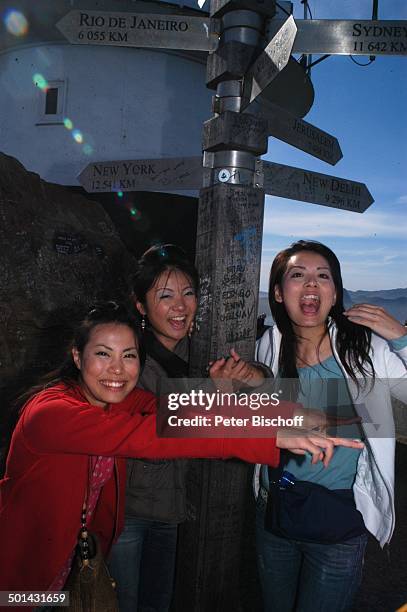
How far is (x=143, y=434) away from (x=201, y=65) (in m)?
10.8

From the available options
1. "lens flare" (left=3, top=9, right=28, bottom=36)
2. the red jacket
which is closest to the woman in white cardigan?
the red jacket

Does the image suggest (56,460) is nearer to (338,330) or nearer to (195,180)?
(338,330)

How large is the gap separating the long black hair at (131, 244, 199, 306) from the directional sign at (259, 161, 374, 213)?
697 mm

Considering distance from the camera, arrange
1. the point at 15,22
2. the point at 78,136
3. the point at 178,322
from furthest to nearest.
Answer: the point at 78,136
the point at 15,22
the point at 178,322

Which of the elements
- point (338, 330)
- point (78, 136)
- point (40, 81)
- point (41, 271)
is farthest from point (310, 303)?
point (40, 81)

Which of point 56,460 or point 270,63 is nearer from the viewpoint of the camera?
point 56,460

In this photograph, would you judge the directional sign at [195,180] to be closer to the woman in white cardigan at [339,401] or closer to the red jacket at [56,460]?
the woman in white cardigan at [339,401]

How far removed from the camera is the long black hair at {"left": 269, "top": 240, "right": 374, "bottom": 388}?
2221mm

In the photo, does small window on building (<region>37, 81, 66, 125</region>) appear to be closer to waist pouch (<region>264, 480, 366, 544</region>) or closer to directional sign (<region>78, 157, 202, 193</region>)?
directional sign (<region>78, 157, 202, 193</region>)

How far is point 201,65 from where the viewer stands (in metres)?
10.6

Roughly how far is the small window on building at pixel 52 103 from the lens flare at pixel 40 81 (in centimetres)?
5

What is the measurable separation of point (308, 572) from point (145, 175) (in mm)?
2441

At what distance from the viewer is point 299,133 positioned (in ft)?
9.70

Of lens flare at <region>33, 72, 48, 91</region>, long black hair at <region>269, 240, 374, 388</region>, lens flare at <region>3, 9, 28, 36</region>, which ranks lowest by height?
long black hair at <region>269, 240, 374, 388</region>
